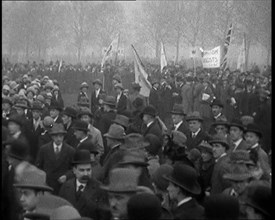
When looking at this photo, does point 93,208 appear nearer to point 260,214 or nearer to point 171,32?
point 260,214

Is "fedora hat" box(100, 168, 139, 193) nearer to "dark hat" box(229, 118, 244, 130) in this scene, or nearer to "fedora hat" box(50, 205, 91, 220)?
"fedora hat" box(50, 205, 91, 220)

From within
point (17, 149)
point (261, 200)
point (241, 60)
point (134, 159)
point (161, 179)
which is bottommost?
point (161, 179)

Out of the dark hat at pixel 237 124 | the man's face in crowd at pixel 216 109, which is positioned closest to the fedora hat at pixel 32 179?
the dark hat at pixel 237 124

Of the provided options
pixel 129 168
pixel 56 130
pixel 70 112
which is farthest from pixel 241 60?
pixel 129 168

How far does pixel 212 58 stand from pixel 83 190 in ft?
45.3

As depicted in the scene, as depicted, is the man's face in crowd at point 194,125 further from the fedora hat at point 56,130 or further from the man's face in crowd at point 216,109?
the fedora hat at point 56,130

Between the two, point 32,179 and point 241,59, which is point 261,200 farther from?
point 241,59

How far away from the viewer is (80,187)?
5430 millimetres

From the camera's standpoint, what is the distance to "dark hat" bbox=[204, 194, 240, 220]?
3742 mm

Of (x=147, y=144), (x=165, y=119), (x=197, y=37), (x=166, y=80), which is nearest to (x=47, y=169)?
(x=147, y=144)

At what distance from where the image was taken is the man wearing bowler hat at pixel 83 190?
5.23 meters

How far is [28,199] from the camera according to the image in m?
4.43

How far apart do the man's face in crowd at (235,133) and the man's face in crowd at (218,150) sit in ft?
2.92

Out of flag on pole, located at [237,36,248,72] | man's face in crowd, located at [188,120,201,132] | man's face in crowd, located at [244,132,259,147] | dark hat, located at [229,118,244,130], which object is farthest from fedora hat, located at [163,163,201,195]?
flag on pole, located at [237,36,248,72]
